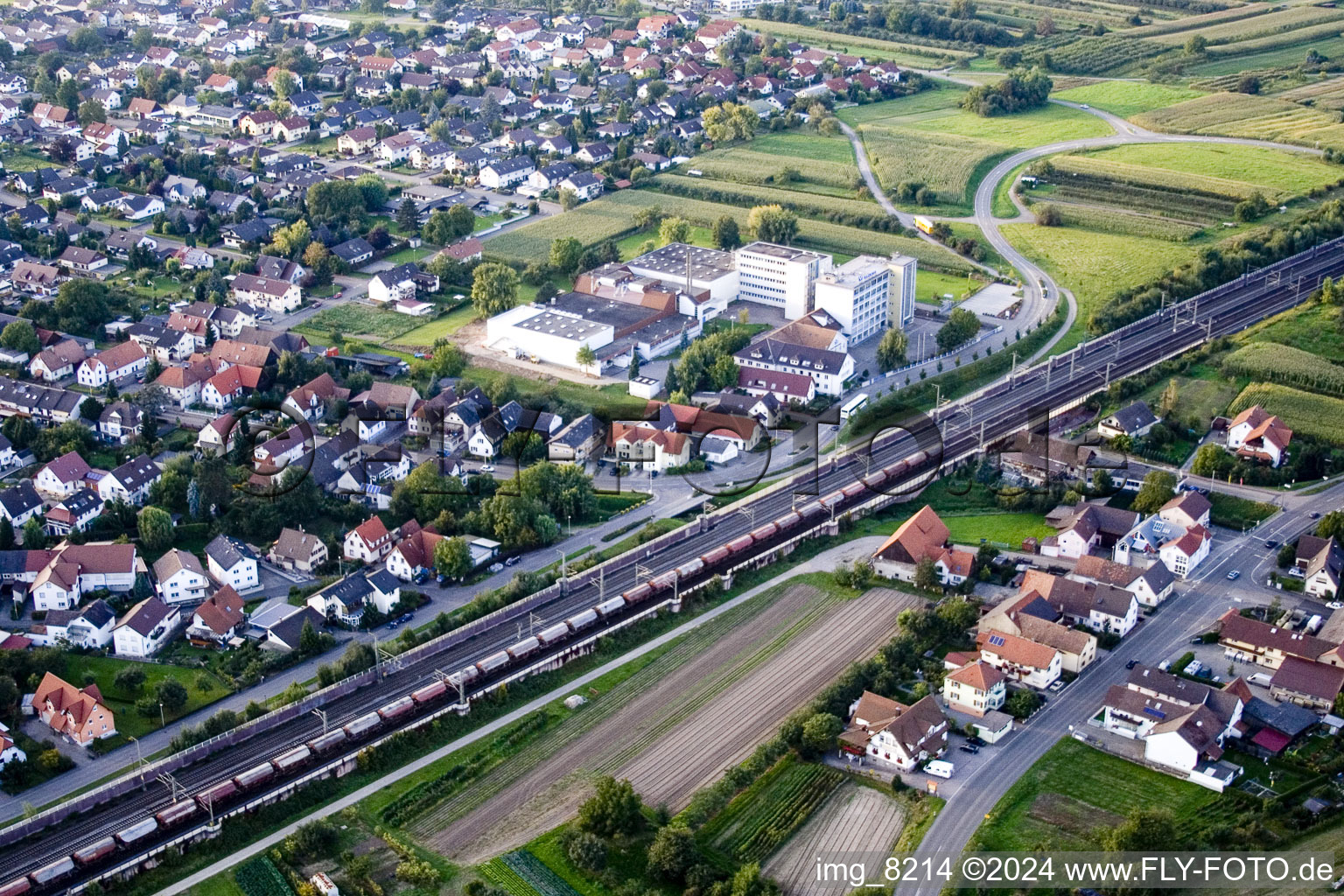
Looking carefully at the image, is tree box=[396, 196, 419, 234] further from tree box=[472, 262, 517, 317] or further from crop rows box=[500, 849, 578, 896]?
crop rows box=[500, 849, 578, 896]

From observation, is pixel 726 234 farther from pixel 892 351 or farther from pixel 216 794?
pixel 216 794

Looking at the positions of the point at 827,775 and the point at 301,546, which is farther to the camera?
the point at 301,546

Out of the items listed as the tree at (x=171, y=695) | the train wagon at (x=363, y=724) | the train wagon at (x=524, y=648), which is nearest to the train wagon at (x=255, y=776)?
the train wagon at (x=363, y=724)

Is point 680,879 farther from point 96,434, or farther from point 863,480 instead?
point 96,434

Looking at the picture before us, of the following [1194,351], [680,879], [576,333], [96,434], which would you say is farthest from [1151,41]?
[680,879]

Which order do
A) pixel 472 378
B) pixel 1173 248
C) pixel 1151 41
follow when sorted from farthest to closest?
pixel 1151 41 → pixel 1173 248 → pixel 472 378

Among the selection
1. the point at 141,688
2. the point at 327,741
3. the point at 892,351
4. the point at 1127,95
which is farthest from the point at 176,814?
the point at 1127,95

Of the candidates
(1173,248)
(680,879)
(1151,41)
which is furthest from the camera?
(1151,41)
